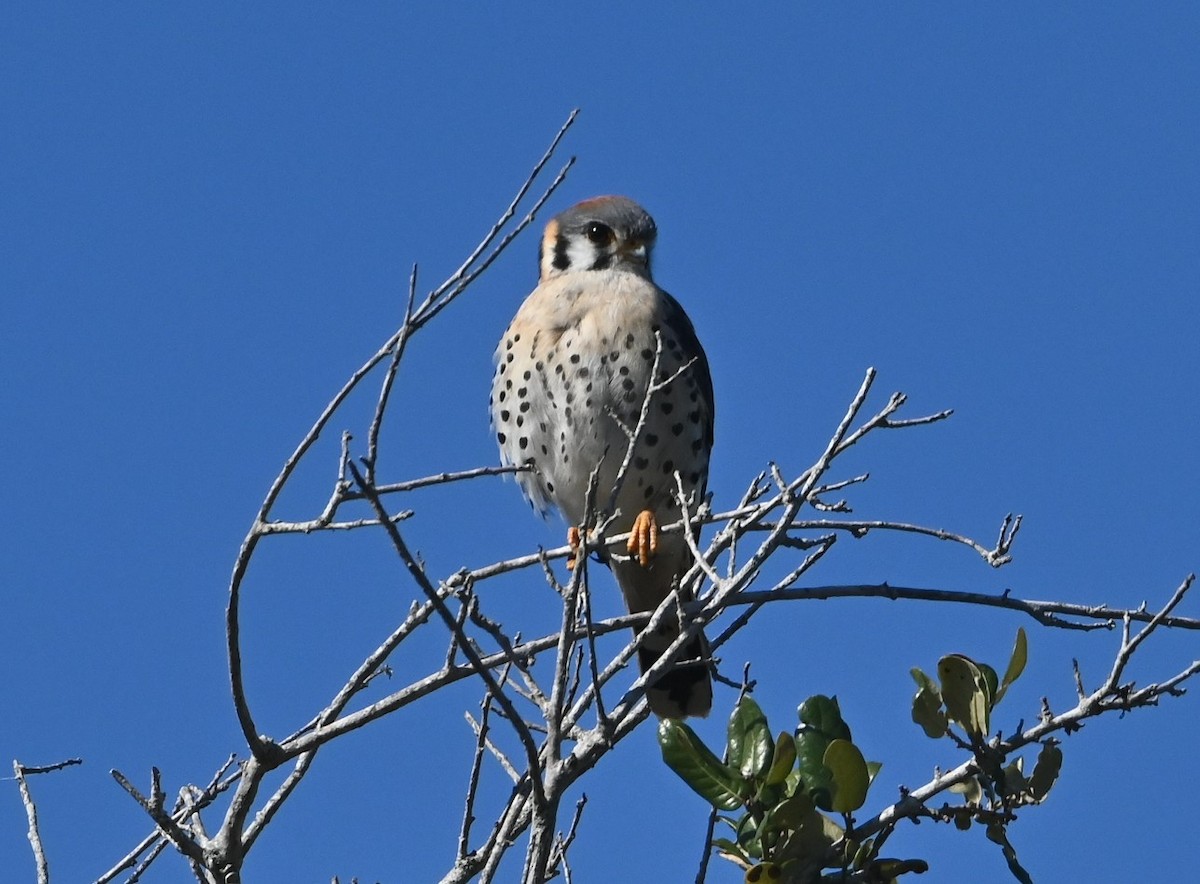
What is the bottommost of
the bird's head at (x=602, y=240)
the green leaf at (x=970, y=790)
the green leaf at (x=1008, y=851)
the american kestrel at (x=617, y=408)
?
the green leaf at (x=1008, y=851)

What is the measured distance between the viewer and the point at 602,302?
596 centimetres

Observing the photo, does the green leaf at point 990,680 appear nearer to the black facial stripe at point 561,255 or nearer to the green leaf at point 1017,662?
the green leaf at point 1017,662

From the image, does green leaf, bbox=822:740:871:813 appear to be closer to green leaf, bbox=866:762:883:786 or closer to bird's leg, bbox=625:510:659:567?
green leaf, bbox=866:762:883:786

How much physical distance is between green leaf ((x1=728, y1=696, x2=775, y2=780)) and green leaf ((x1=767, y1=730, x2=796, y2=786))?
2 centimetres

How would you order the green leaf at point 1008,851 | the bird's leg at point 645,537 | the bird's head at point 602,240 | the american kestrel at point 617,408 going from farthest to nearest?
the bird's head at point 602,240 < the american kestrel at point 617,408 < the bird's leg at point 645,537 < the green leaf at point 1008,851

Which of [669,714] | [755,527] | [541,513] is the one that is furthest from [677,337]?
[755,527]

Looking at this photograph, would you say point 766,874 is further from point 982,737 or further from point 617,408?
point 617,408

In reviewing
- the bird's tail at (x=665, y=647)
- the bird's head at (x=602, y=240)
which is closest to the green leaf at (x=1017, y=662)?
the bird's tail at (x=665, y=647)


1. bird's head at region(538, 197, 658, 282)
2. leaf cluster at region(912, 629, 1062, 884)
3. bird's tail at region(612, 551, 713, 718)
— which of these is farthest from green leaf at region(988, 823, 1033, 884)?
bird's head at region(538, 197, 658, 282)

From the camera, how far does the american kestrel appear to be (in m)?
5.79

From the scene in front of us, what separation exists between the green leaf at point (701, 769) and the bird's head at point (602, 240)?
3.11 m

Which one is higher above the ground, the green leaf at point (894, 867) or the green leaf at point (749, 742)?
the green leaf at point (749, 742)

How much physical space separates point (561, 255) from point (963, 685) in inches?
134

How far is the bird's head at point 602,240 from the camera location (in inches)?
251
